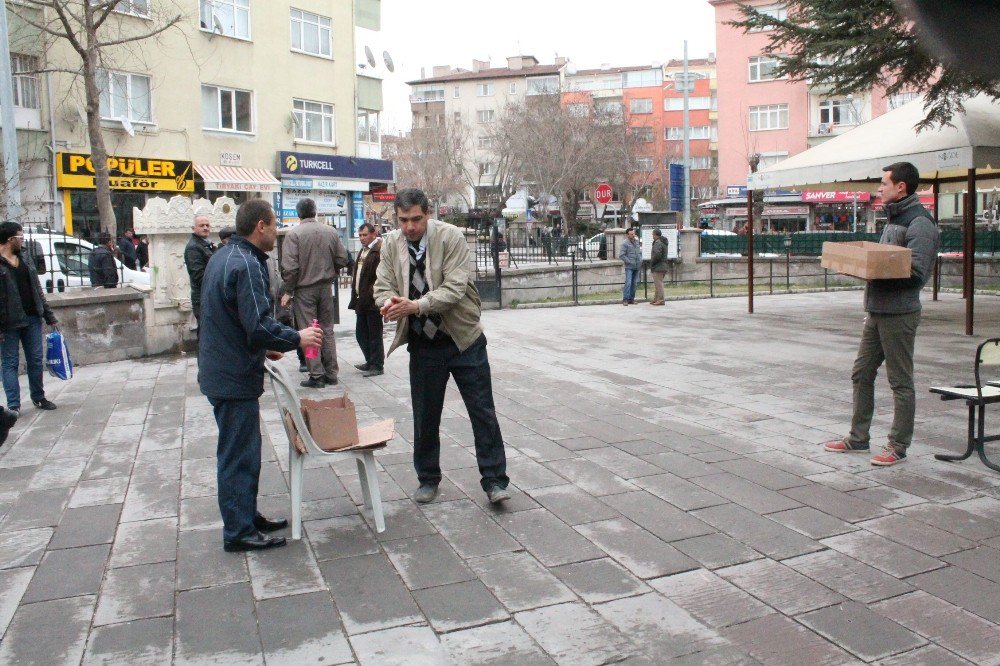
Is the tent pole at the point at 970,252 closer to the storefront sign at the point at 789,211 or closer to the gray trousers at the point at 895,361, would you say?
the gray trousers at the point at 895,361

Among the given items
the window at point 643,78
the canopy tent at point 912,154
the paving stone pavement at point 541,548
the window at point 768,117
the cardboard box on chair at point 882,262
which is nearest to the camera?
the paving stone pavement at point 541,548

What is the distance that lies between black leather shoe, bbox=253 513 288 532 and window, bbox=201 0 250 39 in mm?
26735

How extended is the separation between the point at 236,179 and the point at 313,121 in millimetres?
5288

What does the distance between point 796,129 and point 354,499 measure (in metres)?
51.2

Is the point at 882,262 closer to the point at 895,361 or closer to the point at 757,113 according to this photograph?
the point at 895,361

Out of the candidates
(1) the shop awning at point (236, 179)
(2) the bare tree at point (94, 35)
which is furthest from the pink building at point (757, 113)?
(2) the bare tree at point (94, 35)

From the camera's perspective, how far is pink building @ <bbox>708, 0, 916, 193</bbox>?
167 feet

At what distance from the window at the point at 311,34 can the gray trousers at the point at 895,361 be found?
29.1m

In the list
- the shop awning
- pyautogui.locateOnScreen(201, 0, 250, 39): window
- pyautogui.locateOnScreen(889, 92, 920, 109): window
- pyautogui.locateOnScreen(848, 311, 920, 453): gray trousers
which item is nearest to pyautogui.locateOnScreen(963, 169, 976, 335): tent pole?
pyautogui.locateOnScreen(889, 92, 920, 109): window

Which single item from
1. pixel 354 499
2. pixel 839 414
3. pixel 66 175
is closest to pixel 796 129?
pixel 66 175

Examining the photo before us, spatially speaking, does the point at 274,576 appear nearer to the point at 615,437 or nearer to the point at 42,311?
the point at 615,437

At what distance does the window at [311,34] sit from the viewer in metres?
31.8

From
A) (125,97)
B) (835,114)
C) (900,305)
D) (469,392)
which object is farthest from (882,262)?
(835,114)

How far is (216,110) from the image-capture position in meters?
28.9
